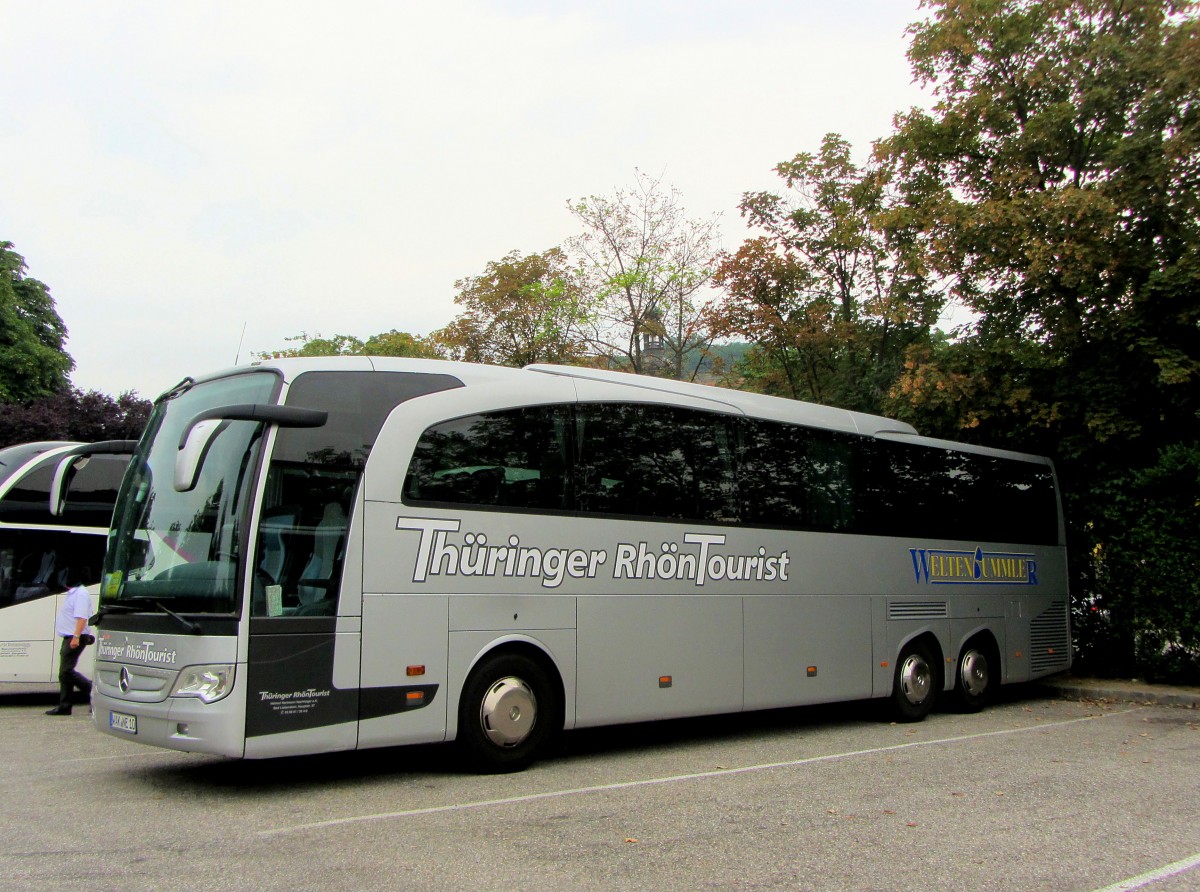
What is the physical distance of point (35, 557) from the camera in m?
14.8

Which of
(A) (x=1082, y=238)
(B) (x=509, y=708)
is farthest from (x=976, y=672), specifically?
(B) (x=509, y=708)

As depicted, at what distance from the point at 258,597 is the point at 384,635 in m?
A: 1.06

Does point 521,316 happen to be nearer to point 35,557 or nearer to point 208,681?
point 35,557

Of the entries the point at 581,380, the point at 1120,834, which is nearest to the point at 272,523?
the point at 581,380

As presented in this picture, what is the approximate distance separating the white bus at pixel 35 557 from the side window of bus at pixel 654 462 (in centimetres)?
827

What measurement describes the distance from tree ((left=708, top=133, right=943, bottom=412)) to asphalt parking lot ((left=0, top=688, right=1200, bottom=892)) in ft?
38.7

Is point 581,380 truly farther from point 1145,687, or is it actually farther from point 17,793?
point 1145,687

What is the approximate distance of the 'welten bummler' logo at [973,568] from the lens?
531 inches

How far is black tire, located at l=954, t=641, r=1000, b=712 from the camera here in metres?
14.1

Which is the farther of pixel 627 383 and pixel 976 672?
pixel 976 672

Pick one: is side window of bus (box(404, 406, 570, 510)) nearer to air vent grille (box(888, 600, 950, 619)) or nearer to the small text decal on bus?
the small text decal on bus

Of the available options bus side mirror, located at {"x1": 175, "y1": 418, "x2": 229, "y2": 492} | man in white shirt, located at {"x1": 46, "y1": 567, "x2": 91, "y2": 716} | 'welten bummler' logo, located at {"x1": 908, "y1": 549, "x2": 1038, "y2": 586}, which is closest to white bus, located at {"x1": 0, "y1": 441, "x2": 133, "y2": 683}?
man in white shirt, located at {"x1": 46, "y1": 567, "x2": 91, "y2": 716}

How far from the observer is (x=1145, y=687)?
15.5 m

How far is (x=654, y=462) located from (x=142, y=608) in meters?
4.75
